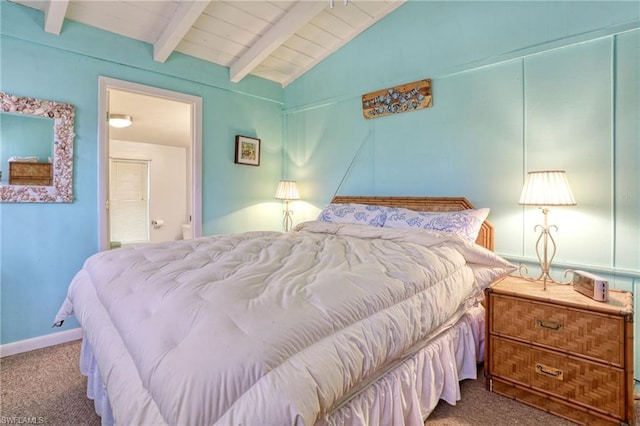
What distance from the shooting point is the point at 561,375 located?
65.7 inches

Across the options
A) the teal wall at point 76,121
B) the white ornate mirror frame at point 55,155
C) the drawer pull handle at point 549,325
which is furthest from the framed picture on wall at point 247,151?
the drawer pull handle at point 549,325

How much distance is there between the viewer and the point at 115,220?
5445mm

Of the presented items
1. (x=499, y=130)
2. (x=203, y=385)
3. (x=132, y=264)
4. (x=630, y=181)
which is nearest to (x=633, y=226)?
(x=630, y=181)

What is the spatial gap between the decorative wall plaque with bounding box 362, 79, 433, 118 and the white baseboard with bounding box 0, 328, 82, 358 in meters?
3.26

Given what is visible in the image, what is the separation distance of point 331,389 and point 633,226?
7.23ft

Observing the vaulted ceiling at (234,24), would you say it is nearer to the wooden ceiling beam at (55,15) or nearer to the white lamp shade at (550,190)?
the wooden ceiling beam at (55,15)

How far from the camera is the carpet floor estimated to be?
1660mm

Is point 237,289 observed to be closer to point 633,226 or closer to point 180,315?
point 180,315

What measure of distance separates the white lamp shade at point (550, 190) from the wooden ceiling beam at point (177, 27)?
8.62 ft

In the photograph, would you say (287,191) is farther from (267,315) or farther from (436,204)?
(267,315)

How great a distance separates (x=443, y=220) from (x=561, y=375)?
3.68ft

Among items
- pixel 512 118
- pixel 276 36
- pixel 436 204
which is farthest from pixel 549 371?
pixel 276 36

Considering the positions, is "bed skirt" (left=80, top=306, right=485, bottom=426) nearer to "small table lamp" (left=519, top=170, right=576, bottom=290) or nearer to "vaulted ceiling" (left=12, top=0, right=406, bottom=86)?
"small table lamp" (left=519, top=170, right=576, bottom=290)

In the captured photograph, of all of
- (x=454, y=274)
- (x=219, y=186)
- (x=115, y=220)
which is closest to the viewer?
(x=454, y=274)
